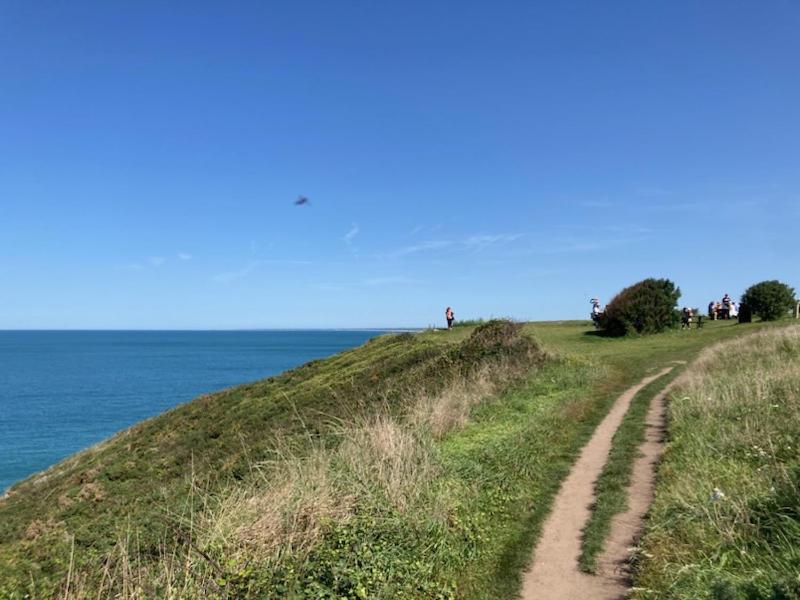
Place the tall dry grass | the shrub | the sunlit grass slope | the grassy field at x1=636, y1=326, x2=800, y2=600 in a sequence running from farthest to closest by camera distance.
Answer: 1. the shrub
2. the sunlit grass slope
3. the tall dry grass
4. the grassy field at x1=636, y1=326, x2=800, y2=600

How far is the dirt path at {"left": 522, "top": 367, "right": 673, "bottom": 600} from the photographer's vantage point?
20.2 feet

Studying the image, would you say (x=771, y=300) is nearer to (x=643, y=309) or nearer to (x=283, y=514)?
(x=643, y=309)

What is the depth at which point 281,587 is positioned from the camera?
5863 mm

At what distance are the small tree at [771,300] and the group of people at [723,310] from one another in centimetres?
727

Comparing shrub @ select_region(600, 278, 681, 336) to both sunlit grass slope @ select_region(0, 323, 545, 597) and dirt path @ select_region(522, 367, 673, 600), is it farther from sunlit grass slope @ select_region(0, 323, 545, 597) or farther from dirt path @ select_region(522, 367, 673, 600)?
dirt path @ select_region(522, 367, 673, 600)

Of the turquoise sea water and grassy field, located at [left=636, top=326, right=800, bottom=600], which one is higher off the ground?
grassy field, located at [left=636, top=326, right=800, bottom=600]

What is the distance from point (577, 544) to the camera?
23.7 feet

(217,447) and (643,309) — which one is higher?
(643,309)

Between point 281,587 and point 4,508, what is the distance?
64.8ft

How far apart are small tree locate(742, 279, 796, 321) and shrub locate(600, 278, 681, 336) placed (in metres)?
5.01

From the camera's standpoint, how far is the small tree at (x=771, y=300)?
1382 inches

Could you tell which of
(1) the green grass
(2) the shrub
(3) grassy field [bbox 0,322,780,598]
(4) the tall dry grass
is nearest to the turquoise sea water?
(3) grassy field [bbox 0,322,780,598]

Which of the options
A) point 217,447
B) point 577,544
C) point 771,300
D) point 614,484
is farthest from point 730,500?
point 771,300

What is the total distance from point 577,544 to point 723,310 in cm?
4297
